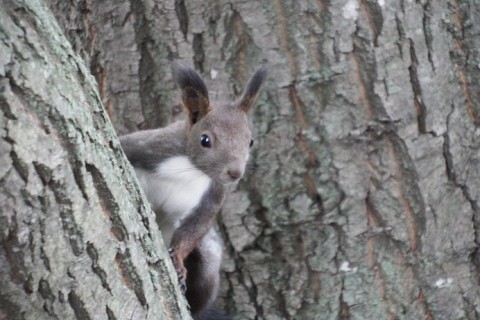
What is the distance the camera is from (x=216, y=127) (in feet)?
10.2

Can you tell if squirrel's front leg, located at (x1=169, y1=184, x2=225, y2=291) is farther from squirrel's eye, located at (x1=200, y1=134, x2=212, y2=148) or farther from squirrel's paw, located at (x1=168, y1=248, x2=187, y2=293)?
squirrel's eye, located at (x1=200, y1=134, x2=212, y2=148)

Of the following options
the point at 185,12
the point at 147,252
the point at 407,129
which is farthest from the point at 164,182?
Answer: the point at 147,252

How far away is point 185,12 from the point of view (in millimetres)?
3156

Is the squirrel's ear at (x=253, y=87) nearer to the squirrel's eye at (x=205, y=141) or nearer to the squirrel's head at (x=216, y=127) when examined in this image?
the squirrel's head at (x=216, y=127)

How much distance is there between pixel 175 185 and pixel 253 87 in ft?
1.76

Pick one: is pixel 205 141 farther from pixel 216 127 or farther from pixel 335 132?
pixel 335 132

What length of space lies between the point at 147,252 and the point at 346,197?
4.34ft

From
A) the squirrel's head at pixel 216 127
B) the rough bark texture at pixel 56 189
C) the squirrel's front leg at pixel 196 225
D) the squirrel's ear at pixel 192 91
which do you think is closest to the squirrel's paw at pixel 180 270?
the squirrel's front leg at pixel 196 225

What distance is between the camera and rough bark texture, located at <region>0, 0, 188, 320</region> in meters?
1.57

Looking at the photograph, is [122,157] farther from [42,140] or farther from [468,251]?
[468,251]

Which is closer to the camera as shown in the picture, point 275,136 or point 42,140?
point 42,140

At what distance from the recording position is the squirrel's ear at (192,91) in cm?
292

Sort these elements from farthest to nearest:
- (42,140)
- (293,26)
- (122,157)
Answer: (293,26) < (122,157) < (42,140)

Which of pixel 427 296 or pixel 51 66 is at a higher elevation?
pixel 51 66
